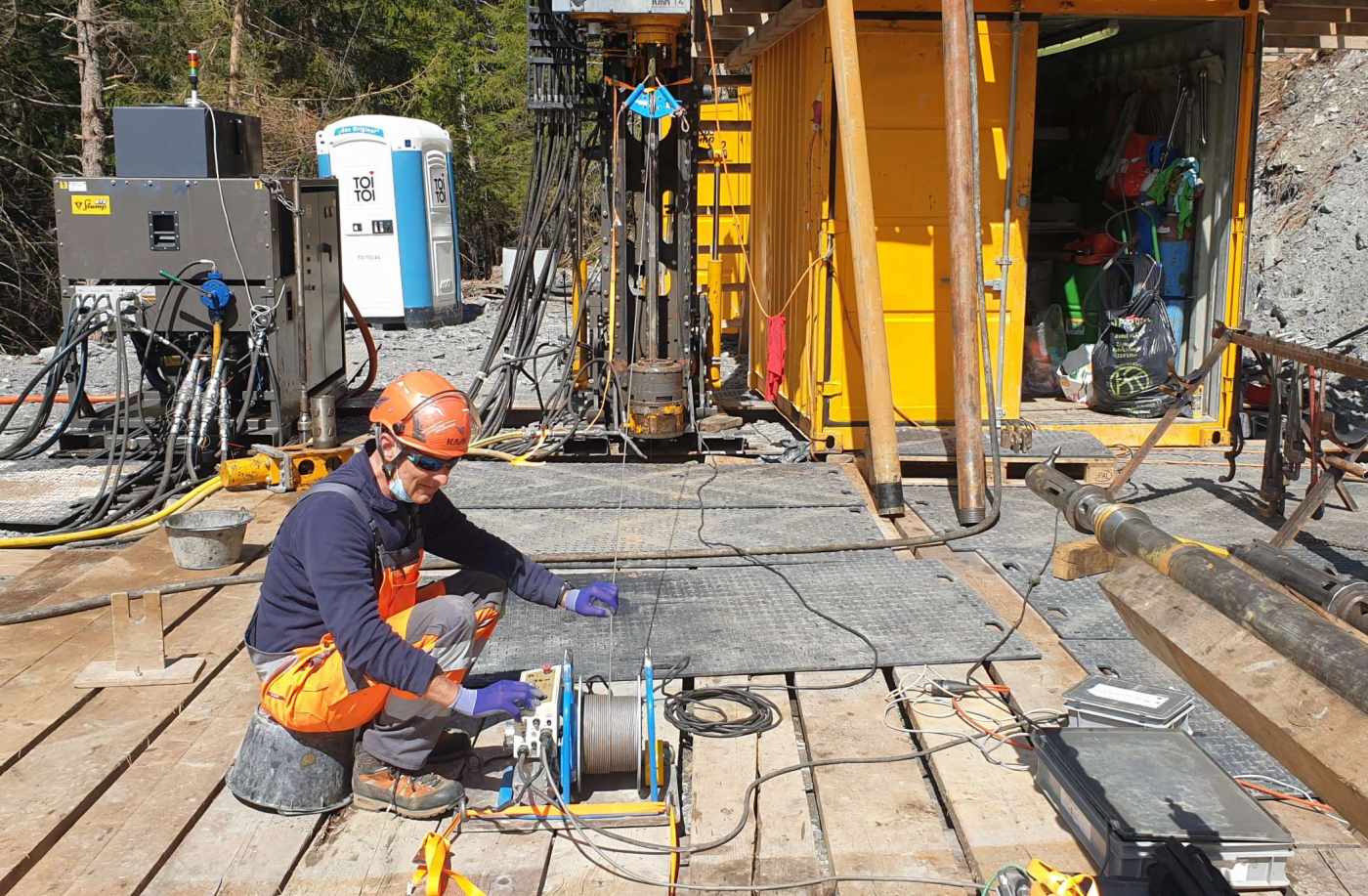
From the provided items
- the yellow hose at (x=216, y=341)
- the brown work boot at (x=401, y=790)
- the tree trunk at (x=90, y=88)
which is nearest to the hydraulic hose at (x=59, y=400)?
the yellow hose at (x=216, y=341)

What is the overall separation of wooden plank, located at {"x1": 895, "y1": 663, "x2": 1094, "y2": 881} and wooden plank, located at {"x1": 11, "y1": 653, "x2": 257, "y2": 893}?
2211mm

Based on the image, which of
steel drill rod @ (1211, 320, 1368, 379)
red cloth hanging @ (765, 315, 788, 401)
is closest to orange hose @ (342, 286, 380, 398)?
red cloth hanging @ (765, 315, 788, 401)

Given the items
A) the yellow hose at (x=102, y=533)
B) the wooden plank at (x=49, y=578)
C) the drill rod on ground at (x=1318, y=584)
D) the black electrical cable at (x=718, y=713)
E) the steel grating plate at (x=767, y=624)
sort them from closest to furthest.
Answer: the drill rod on ground at (x=1318, y=584) → the black electrical cable at (x=718, y=713) → the steel grating plate at (x=767, y=624) → the wooden plank at (x=49, y=578) → the yellow hose at (x=102, y=533)

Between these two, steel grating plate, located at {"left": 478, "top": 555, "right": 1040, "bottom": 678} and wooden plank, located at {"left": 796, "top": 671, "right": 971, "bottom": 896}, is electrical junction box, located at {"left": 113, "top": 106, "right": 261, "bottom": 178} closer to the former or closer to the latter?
steel grating plate, located at {"left": 478, "top": 555, "right": 1040, "bottom": 678}

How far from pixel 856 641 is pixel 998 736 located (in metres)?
0.86

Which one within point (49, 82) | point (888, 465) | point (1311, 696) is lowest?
point (888, 465)

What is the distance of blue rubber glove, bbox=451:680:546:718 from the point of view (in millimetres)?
3258

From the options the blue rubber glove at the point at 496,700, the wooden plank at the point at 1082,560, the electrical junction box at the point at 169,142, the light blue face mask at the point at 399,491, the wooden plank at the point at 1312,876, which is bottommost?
the wooden plank at the point at 1312,876

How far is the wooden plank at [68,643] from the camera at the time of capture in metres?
4.19

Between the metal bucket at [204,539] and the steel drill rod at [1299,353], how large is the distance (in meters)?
4.97

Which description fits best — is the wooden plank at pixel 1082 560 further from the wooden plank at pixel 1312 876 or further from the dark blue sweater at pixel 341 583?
the dark blue sweater at pixel 341 583

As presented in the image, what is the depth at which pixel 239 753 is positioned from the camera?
12.0ft

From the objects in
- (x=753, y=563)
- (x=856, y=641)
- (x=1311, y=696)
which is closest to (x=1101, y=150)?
(x=753, y=563)

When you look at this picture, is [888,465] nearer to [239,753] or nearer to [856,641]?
[856,641]
